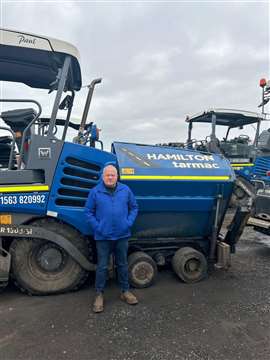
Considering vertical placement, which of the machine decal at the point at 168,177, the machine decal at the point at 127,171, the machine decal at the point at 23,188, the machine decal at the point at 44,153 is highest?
the machine decal at the point at 44,153

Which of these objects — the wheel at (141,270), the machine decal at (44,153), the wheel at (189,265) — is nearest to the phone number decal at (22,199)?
the machine decal at (44,153)

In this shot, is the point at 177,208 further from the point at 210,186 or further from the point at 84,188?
the point at 84,188

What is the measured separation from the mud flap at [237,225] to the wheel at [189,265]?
20.4 inches

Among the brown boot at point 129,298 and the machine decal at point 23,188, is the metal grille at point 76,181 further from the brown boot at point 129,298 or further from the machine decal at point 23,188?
the brown boot at point 129,298

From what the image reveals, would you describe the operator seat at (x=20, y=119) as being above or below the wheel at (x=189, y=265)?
above

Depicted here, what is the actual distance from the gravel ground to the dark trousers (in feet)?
0.74

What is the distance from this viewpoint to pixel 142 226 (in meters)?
3.76

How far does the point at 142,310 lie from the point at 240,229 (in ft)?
5.62

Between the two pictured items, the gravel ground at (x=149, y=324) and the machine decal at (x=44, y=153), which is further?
the machine decal at (x=44, y=153)

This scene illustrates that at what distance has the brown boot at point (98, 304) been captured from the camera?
10.0 ft

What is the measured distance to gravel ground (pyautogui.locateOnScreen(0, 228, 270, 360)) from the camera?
2.46 metres

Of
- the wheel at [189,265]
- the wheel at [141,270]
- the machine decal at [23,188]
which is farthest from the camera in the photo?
the wheel at [189,265]

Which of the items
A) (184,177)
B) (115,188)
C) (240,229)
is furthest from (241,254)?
(115,188)

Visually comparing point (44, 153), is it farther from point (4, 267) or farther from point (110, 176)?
point (4, 267)
